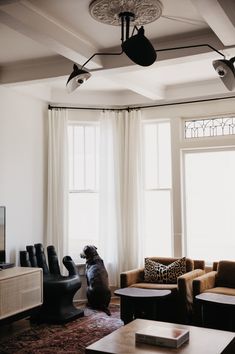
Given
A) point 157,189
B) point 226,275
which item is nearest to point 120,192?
point 157,189

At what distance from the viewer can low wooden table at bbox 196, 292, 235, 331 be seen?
430 centimetres

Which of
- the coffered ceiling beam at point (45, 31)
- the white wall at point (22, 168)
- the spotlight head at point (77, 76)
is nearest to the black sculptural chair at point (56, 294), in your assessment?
the white wall at point (22, 168)

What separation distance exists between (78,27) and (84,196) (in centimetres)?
295

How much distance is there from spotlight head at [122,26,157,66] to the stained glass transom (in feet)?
9.64

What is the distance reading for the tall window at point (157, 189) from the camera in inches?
246

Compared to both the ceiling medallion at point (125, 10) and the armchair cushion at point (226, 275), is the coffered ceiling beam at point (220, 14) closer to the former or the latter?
the ceiling medallion at point (125, 10)

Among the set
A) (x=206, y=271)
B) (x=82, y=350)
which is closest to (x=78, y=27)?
(x=82, y=350)

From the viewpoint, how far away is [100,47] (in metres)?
4.36

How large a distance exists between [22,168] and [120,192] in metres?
1.45

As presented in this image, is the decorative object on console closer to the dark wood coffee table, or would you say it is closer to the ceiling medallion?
the dark wood coffee table

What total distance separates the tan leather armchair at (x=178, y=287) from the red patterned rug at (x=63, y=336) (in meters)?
0.50

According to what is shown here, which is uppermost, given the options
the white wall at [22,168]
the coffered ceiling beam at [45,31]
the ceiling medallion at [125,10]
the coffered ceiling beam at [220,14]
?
the ceiling medallion at [125,10]

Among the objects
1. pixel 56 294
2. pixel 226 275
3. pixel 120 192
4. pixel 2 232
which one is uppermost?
pixel 120 192

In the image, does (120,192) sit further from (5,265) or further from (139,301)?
(5,265)
